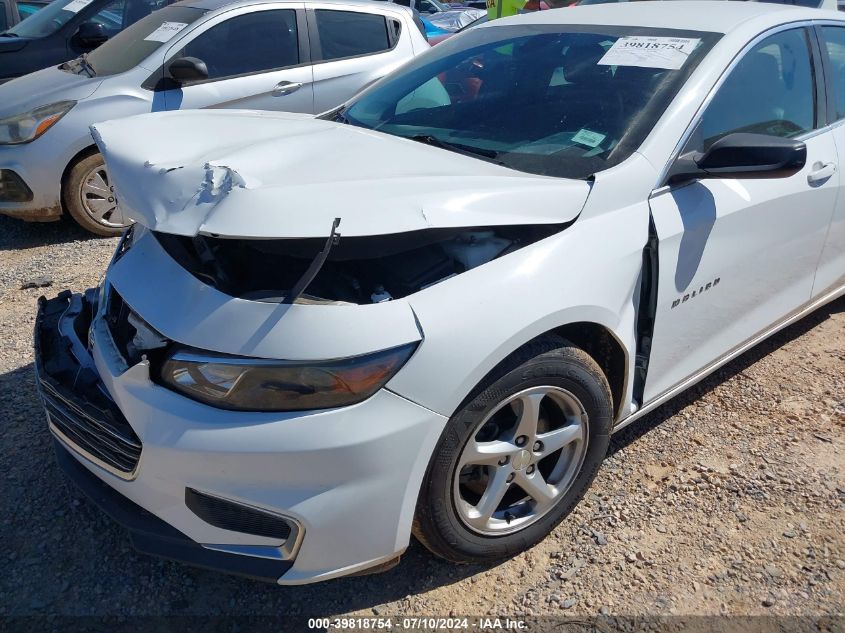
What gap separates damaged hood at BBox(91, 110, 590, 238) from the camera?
1985 mm

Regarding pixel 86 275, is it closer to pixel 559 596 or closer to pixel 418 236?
pixel 418 236

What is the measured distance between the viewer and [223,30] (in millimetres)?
5645

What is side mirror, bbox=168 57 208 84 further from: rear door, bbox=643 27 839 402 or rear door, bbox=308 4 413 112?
rear door, bbox=643 27 839 402

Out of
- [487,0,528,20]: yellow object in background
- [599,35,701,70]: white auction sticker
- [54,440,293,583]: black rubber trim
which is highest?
[599,35,701,70]: white auction sticker

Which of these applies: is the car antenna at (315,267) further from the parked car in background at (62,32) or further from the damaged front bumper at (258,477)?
the parked car in background at (62,32)

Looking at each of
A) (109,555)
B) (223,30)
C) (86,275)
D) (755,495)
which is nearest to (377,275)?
(109,555)

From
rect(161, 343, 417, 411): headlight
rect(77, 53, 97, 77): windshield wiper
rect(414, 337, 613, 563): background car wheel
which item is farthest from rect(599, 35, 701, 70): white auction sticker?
rect(77, 53, 97, 77): windshield wiper

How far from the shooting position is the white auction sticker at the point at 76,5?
686cm

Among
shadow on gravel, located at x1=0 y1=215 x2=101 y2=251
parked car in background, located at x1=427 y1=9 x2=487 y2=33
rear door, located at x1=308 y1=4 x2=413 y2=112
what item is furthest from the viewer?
parked car in background, located at x1=427 y1=9 x2=487 y2=33

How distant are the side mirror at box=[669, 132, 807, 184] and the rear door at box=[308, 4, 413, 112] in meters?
3.79

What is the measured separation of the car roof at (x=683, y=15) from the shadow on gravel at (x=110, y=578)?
2207mm

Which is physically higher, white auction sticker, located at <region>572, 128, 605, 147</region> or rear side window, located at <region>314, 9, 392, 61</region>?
white auction sticker, located at <region>572, 128, 605, 147</region>

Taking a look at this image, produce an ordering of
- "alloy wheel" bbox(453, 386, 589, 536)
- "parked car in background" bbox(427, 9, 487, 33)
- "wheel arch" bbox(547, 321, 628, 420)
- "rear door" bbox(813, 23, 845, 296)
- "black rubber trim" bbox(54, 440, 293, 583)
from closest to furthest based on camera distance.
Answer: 1. "black rubber trim" bbox(54, 440, 293, 583)
2. "alloy wheel" bbox(453, 386, 589, 536)
3. "wheel arch" bbox(547, 321, 628, 420)
4. "rear door" bbox(813, 23, 845, 296)
5. "parked car in background" bbox(427, 9, 487, 33)

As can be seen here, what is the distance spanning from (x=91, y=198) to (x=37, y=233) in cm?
63
